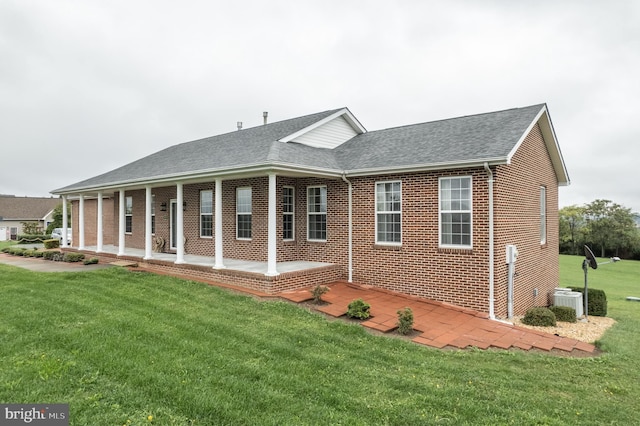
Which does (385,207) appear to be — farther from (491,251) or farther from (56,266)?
(56,266)

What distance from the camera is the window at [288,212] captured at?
40.4ft

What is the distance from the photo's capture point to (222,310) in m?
7.75

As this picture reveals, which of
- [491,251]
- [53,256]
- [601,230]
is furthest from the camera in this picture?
[601,230]

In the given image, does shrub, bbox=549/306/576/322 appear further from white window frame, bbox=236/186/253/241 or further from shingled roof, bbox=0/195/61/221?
shingled roof, bbox=0/195/61/221

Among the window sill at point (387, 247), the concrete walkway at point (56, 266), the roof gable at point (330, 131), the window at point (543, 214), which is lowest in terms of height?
the concrete walkway at point (56, 266)

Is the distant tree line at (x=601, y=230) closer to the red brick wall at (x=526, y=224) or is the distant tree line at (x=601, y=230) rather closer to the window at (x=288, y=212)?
the red brick wall at (x=526, y=224)

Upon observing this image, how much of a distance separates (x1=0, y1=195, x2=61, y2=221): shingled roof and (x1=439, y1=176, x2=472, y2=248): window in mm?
58932

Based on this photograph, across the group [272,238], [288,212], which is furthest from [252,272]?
[288,212]

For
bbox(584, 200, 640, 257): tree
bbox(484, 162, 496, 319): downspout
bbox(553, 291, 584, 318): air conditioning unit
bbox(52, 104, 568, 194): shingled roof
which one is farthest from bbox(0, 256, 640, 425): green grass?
bbox(584, 200, 640, 257): tree

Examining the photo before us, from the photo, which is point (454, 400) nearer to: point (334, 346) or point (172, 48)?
point (334, 346)

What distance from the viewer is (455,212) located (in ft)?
30.2

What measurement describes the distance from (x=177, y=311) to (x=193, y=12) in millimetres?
10051

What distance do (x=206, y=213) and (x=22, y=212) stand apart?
54124mm

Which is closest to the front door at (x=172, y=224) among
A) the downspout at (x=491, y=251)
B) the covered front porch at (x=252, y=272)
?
the covered front porch at (x=252, y=272)
